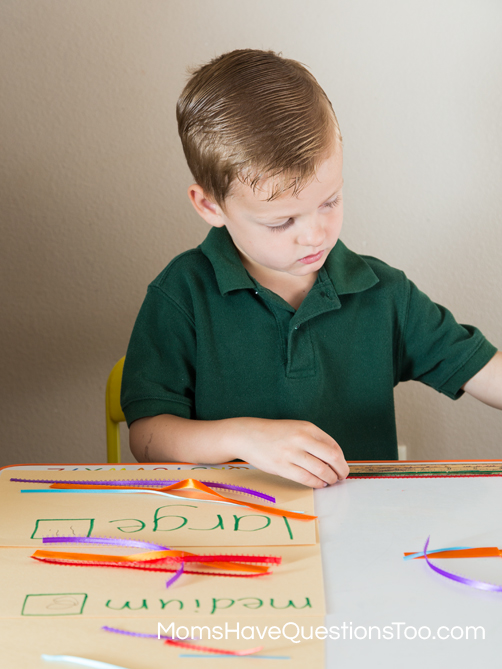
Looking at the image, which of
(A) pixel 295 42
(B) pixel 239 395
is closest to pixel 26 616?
(B) pixel 239 395

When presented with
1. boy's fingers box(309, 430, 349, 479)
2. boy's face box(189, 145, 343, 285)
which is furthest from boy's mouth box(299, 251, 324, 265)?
boy's fingers box(309, 430, 349, 479)

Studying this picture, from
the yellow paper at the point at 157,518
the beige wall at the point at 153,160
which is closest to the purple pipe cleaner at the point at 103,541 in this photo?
the yellow paper at the point at 157,518

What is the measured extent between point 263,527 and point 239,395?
1.02ft

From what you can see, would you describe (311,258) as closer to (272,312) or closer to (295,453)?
(272,312)

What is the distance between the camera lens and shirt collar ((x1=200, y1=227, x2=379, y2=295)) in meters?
0.73

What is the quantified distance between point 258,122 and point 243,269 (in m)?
0.20

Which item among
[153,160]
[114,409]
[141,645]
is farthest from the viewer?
[153,160]

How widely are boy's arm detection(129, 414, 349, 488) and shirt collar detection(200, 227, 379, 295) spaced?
0.18 meters

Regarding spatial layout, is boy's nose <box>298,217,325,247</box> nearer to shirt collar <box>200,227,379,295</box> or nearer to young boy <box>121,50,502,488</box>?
young boy <box>121,50,502,488</box>

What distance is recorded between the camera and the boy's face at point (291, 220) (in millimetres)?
591

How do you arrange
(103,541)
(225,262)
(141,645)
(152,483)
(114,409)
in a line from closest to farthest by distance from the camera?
(141,645) < (103,541) < (152,483) < (225,262) < (114,409)

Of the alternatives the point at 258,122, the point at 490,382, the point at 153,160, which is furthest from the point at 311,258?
the point at 153,160

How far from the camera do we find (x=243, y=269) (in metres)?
0.75

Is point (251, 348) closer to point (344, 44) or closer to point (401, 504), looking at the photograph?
point (401, 504)
